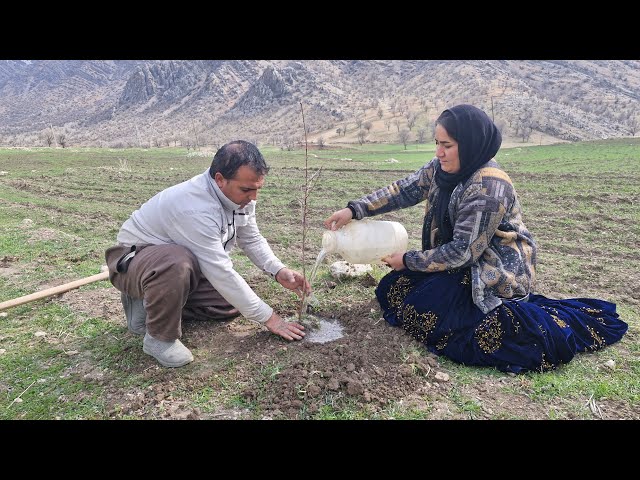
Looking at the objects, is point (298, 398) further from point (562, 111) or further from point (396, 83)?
point (396, 83)

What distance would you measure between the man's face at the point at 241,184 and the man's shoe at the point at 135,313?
97 centimetres

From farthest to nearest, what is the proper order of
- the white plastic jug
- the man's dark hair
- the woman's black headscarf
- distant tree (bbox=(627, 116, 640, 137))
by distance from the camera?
distant tree (bbox=(627, 116, 640, 137)) → the white plastic jug → the woman's black headscarf → the man's dark hair

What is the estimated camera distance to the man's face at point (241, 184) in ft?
8.59

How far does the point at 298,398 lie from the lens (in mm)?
2484

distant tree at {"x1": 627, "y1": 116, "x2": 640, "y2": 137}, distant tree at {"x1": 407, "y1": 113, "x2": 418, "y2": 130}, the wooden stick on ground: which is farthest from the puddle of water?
distant tree at {"x1": 627, "y1": 116, "x2": 640, "y2": 137}

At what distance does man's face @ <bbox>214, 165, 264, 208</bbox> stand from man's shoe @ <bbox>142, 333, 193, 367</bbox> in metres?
0.93

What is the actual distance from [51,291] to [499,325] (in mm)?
3309

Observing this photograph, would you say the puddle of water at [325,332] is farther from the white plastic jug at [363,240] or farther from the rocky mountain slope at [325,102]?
the rocky mountain slope at [325,102]

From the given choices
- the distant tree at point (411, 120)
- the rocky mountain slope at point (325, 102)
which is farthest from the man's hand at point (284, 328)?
the distant tree at point (411, 120)

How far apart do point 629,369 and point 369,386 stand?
1.58m

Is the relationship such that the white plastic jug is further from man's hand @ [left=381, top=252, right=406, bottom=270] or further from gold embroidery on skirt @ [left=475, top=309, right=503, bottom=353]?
gold embroidery on skirt @ [left=475, top=309, right=503, bottom=353]

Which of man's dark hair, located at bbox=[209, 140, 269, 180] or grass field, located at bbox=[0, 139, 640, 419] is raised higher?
man's dark hair, located at bbox=[209, 140, 269, 180]

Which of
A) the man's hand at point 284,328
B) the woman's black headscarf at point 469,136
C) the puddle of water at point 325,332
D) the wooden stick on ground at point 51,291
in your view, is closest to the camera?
the woman's black headscarf at point 469,136

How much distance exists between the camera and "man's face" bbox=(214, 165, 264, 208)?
2.62 meters
